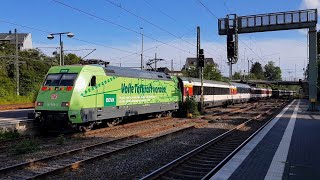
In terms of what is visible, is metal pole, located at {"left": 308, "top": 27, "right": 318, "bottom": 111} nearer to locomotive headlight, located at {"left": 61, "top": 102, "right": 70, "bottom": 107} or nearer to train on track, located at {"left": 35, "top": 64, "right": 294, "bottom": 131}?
train on track, located at {"left": 35, "top": 64, "right": 294, "bottom": 131}

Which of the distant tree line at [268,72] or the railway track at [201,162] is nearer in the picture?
the railway track at [201,162]

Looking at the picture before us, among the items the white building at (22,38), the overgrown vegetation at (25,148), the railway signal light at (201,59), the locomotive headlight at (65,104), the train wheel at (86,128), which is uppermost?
the white building at (22,38)

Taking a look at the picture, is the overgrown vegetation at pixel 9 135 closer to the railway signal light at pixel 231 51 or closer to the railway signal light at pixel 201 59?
the railway signal light at pixel 231 51

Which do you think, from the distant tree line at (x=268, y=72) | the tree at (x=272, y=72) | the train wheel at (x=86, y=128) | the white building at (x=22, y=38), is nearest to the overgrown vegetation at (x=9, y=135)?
the train wheel at (x=86, y=128)

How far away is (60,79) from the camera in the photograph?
637 inches

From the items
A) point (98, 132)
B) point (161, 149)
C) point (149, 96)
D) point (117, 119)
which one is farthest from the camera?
point (149, 96)

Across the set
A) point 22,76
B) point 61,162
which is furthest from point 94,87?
point 22,76

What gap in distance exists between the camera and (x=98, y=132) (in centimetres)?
1714

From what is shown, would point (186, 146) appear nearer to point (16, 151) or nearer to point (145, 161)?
point (145, 161)

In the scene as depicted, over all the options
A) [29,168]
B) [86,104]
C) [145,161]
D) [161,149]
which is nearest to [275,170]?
[145,161]

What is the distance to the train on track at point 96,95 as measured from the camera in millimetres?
15477

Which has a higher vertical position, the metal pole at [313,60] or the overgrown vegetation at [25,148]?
the metal pole at [313,60]

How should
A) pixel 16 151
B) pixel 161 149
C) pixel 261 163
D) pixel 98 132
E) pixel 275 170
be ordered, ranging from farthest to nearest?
pixel 98 132 < pixel 161 149 < pixel 16 151 < pixel 261 163 < pixel 275 170

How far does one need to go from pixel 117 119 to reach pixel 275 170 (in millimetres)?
11513
